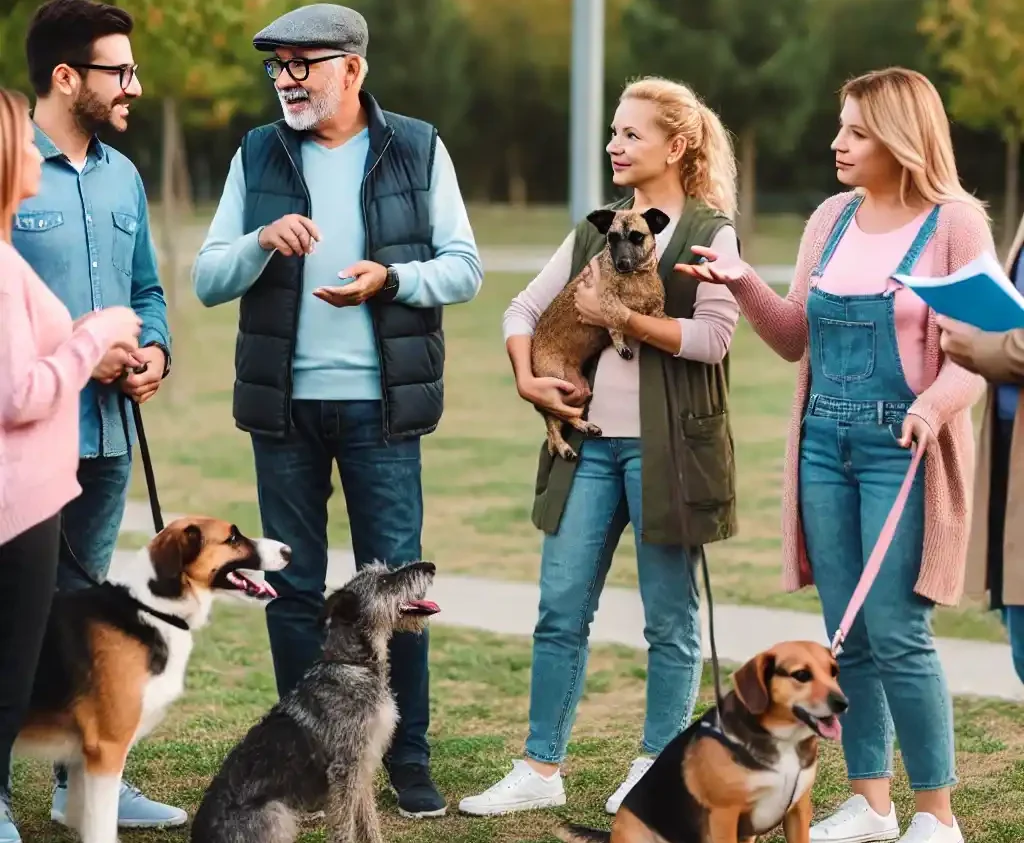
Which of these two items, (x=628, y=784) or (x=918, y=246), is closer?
(x=918, y=246)

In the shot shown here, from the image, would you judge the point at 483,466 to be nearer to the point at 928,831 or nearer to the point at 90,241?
the point at 90,241

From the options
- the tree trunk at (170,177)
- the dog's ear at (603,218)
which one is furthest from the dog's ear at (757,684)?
the tree trunk at (170,177)

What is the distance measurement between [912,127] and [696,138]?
727 mm

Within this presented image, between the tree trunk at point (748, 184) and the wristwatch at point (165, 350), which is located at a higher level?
the wristwatch at point (165, 350)

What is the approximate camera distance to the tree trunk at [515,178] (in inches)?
1116

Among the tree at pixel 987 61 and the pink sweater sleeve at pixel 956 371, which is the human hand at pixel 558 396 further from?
the tree at pixel 987 61

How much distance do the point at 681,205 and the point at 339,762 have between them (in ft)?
6.49

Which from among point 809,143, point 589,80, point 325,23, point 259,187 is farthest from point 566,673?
point 809,143

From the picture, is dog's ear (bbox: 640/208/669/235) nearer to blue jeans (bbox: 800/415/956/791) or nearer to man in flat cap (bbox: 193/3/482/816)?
man in flat cap (bbox: 193/3/482/816)

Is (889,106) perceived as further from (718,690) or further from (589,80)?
(589,80)

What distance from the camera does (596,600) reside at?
5.07 m

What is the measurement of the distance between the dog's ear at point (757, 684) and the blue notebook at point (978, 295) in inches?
39.3

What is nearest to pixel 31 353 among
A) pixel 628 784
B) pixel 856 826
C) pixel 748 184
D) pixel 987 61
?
pixel 628 784

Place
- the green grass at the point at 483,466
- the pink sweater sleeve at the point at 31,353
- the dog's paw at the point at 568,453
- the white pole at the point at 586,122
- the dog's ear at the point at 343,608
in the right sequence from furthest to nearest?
the green grass at the point at 483,466, the white pole at the point at 586,122, the dog's paw at the point at 568,453, the dog's ear at the point at 343,608, the pink sweater sleeve at the point at 31,353
